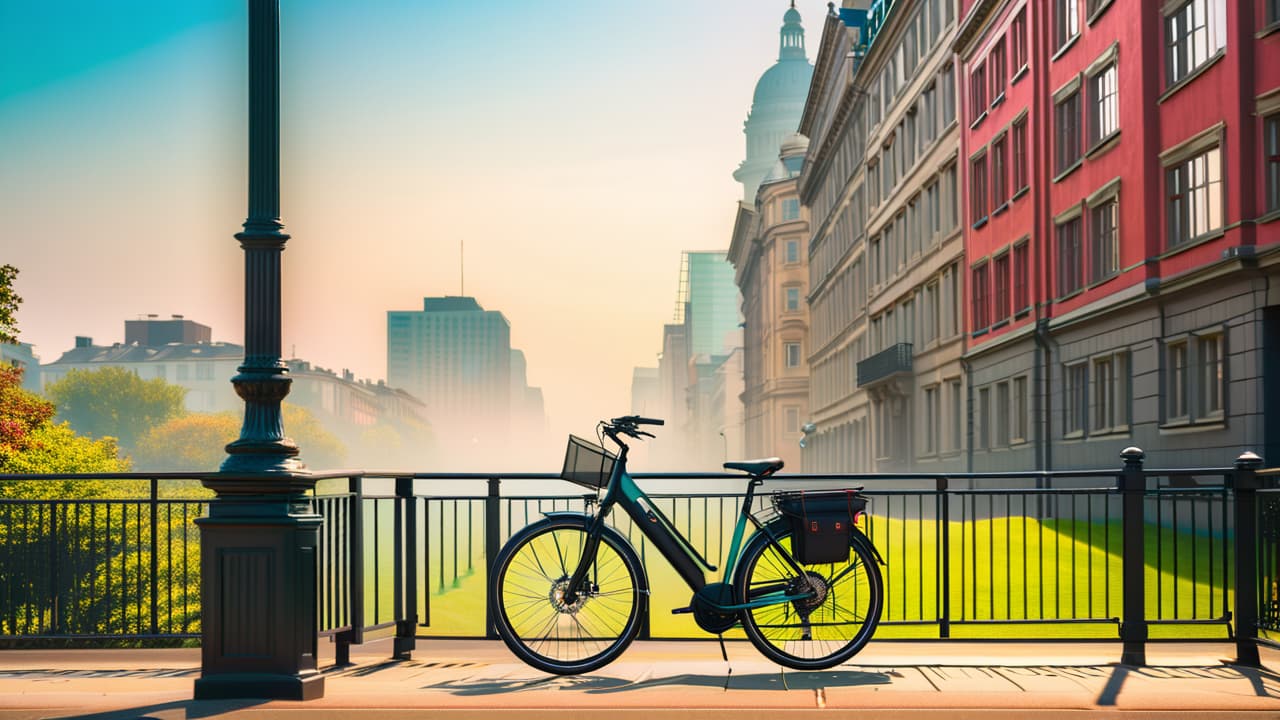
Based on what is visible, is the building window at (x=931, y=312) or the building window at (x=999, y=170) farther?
the building window at (x=931, y=312)

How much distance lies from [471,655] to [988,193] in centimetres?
3275

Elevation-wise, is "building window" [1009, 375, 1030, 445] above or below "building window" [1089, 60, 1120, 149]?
below

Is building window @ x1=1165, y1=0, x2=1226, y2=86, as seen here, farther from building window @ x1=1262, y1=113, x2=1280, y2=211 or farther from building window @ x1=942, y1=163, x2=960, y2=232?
building window @ x1=942, y1=163, x2=960, y2=232

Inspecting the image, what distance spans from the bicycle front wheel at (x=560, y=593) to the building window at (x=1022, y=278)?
2914 cm

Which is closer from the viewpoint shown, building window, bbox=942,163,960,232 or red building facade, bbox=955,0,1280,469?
red building facade, bbox=955,0,1280,469

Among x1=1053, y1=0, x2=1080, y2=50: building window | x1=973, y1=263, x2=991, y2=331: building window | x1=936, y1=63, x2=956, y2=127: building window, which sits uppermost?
x1=936, y1=63, x2=956, y2=127: building window

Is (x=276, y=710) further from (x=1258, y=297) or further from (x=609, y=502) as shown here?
(x=1258, y=297)

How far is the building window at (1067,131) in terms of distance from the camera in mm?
32031

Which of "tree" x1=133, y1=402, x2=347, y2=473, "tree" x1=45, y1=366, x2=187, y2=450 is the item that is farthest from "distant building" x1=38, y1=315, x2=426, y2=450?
"tree" x1=133, y1=402, x2=347, y2=473

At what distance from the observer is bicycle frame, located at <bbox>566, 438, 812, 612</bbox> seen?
8281mm

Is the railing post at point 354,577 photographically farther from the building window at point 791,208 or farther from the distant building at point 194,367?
the distant building at point 194,367

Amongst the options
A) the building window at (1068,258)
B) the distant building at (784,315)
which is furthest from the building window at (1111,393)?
the distant building at (784,315)

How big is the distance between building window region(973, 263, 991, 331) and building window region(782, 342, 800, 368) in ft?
193

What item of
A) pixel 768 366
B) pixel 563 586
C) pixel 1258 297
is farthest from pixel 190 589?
pixel 768 366
